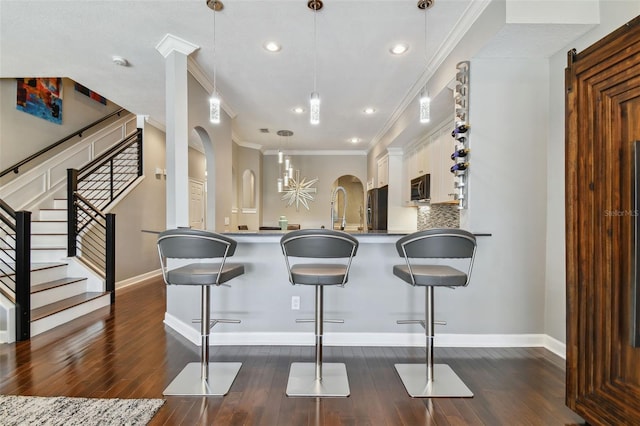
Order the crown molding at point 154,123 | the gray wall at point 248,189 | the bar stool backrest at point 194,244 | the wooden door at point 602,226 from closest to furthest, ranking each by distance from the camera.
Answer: the wooden door at point 602,226, the bar stool backrest at point 194,244, the crown molding at point 154,123, the gray wall at point 248,189

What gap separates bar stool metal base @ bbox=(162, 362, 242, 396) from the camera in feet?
6.60

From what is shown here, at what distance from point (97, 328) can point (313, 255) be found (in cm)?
263

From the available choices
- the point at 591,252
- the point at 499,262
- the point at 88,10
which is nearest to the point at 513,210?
the point at 499,262

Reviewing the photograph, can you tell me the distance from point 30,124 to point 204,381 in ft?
16.3

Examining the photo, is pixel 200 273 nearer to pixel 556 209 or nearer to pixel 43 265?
pixel 556 209

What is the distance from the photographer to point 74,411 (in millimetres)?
1790

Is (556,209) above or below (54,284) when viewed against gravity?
above

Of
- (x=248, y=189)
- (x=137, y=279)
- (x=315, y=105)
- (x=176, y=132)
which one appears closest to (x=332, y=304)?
(x=315, y=105)

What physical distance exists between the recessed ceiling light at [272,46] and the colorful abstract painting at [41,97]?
398 centimetres

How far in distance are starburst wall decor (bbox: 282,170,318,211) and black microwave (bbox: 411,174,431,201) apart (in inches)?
134

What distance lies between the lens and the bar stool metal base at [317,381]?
2012 mm

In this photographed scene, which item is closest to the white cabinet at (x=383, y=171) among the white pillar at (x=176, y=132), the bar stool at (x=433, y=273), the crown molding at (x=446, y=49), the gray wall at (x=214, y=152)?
Answer: the crown molding at (x=446, y=49)

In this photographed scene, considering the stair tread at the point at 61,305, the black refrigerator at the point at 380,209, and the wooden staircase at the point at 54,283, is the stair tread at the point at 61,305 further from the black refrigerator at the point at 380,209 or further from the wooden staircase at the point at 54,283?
the black refrigerator at the point at 380,209

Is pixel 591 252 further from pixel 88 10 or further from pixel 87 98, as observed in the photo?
pixel 87 98
